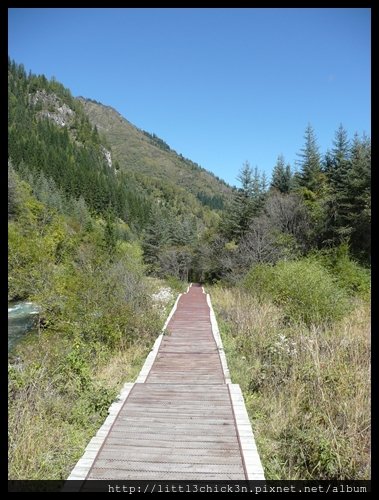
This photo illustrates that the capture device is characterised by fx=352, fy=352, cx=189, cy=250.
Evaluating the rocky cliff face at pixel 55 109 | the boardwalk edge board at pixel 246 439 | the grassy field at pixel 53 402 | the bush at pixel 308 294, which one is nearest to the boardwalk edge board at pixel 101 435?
the grassy field at pixel 53 402

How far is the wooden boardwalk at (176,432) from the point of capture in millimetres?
3271

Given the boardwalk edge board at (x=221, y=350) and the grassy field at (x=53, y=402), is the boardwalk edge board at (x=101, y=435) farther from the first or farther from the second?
the boardwalk edge board at (x=221, y=350)

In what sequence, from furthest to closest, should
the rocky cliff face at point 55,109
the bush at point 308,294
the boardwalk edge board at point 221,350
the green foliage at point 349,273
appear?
the green foliage at point 349,273
the bush at point 308,294
the boardwalk edge board at point 221,350
the rocky cliff face at point 55,109

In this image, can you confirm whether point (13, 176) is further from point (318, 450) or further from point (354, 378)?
point (354, 378)

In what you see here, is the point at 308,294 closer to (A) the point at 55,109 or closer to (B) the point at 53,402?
(B) the point at 53,402

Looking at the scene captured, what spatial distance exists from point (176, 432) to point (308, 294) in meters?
6.98

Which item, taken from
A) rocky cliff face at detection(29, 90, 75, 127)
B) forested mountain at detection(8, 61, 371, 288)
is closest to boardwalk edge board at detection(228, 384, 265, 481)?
forested mountain at detection(8, 61, 371, 288)

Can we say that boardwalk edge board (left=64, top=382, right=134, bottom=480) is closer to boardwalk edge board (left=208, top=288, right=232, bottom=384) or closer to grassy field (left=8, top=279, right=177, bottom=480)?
grassy field (left=8, top=279, right=177, bottom=480)

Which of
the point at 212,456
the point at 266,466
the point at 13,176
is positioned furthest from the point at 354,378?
the point at 13,176

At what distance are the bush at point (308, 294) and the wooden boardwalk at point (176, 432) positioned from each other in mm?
3952

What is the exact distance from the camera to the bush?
31.5ft

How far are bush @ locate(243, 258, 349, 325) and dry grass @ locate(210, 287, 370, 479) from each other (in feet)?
7.53

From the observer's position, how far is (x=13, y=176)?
2385 millimetres
